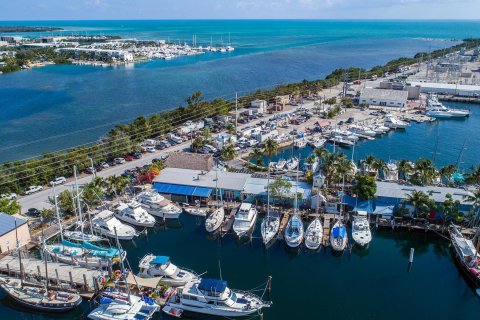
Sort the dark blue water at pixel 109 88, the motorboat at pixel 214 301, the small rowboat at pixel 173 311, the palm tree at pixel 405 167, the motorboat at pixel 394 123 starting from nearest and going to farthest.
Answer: the motorboat at pixel 214 301, the small rowboat at pixel 173 311, the palm tree at pixel 405 167, the motorboat at pixel 394 123, the dark blue water at pixel 109 88

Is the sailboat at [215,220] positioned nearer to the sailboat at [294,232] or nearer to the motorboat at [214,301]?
the sailboat at [294,232]

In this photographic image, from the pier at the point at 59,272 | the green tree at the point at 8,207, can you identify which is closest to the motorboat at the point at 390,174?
the pier at the point at 59,272

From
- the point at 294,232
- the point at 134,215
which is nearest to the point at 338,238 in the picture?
the point at 294,232

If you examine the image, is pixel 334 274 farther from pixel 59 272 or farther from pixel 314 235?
pixel 59 272

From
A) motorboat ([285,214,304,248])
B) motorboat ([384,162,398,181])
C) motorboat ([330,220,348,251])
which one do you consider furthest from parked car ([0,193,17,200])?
motorboat ([384,162,398,181])

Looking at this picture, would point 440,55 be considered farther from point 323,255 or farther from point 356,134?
point 323,255

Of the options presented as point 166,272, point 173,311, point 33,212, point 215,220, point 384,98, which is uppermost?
point 384,98

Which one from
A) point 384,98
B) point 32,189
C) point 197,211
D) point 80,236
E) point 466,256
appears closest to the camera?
point 466,256

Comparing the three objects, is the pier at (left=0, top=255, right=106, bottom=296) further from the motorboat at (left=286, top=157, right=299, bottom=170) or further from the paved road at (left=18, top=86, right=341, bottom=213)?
the motorboat at (left=286, top=157, right=299, bottom=170)
